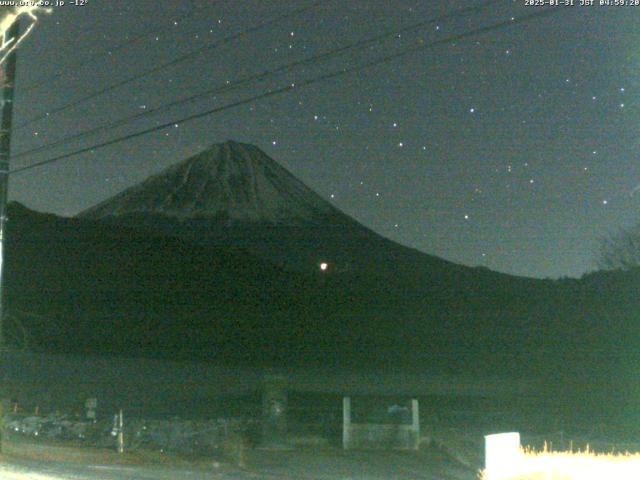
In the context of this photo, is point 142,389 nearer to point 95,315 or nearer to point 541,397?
point 541,397

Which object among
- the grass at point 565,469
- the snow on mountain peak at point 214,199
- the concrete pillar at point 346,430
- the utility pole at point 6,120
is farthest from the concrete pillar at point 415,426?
the snow on mountain peak at point 214,199

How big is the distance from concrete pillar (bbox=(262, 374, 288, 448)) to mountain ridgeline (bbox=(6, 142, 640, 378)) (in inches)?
771

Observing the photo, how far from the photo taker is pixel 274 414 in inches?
902

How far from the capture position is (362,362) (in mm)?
60031

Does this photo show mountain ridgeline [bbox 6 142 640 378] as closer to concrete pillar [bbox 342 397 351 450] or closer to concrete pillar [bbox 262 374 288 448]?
concrete pillar [bbox 262 374 288 448]

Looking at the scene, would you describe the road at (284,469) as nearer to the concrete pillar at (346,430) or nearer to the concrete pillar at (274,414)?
the concrete pillar at (346,430)

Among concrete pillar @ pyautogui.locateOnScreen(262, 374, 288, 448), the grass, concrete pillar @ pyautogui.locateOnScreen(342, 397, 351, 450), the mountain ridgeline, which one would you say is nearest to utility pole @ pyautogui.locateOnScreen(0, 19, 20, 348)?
concrete pillar @ pyautogui.locateOnScreen(262, 374, 288, 448)

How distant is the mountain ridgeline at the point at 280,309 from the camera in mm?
58812

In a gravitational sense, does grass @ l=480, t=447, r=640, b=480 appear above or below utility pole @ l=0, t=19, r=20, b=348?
below

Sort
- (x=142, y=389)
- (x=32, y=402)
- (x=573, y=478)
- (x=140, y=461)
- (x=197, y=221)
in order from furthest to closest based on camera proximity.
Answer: (x=197, y=221) < (x=142, y=389) < (x=32, y=402) < (x=140, y=461) < (x=573, y=478)

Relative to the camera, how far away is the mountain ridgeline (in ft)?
193

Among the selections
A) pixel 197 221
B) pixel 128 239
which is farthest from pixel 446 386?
pixel 197 221

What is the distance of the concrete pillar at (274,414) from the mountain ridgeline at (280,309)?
19.6m

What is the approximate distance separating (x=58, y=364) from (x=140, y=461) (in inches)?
1426
